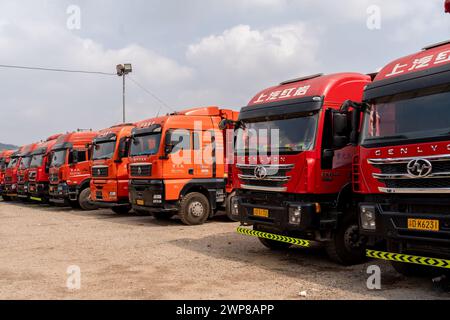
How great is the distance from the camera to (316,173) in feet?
22.4

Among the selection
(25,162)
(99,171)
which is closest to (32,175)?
(25,162)

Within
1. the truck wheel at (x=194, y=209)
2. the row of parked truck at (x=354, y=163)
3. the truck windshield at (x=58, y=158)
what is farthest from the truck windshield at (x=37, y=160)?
the row of parked truck at (x=354, y=163)

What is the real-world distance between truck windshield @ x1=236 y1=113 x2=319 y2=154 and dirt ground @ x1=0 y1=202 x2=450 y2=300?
1918 mm

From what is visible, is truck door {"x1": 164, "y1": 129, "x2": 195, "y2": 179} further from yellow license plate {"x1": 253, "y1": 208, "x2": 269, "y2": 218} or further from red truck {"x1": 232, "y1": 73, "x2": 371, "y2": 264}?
yellow license plate {"x1": 253, "y1": 208, "x2": 269, "y2": 218}

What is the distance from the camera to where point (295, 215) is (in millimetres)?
6824

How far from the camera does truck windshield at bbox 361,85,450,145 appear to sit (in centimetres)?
530

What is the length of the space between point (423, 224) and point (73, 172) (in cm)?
1426

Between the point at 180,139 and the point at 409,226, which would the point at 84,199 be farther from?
the point at 409,226

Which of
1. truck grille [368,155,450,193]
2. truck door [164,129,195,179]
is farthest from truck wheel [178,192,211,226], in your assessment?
truck grille [368,155,450,193]

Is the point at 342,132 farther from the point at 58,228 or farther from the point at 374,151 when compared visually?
the point at 58,228

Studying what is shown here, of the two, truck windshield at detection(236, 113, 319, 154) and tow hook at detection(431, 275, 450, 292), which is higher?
truck windshield at detection(236, 113, 319, 154)

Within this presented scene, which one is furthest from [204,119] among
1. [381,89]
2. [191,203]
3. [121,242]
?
[381,89]
